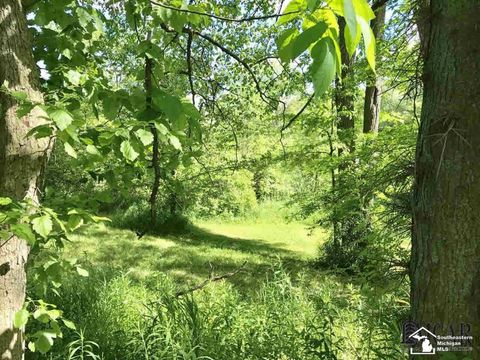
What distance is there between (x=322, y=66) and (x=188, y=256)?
28.7 feet

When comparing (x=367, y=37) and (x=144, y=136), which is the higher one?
(x=367, y=37)

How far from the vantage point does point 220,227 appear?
46.4 feet

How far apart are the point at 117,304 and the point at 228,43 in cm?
478

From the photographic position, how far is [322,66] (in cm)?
71

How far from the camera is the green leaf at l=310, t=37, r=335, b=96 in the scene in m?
0.70

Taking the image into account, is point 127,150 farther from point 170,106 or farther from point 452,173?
point 452,173

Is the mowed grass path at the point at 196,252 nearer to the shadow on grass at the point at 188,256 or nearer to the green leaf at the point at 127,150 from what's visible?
the shadow on grass at the point at 188,256

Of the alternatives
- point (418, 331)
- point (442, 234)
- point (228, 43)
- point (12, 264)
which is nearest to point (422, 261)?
point (442, 234)

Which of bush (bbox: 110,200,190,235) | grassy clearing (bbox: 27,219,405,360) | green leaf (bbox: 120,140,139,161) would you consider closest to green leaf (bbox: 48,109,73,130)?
green leaf (bbox: 120,140,139,161)

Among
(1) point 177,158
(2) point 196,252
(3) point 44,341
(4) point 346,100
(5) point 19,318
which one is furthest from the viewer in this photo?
(2) point 196,252

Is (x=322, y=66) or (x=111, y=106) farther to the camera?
(x=111, y=106)

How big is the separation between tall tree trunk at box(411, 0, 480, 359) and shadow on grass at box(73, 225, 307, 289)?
4370 millimetres

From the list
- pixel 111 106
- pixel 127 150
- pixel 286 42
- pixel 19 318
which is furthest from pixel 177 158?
pixel 286 42

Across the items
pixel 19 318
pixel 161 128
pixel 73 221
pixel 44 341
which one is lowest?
pixel 44 341
